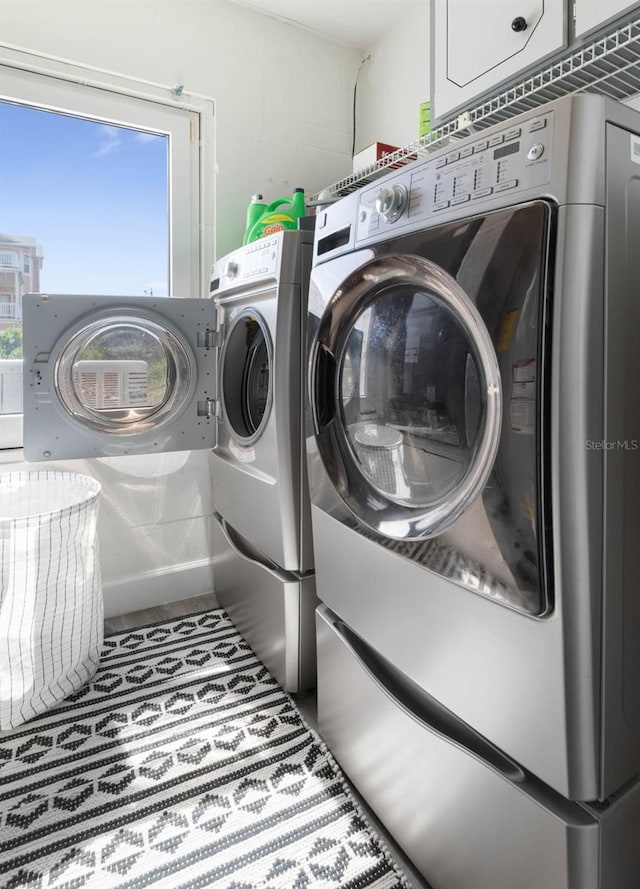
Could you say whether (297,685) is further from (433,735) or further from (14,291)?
(14,291)

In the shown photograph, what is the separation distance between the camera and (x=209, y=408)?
2.04 metres

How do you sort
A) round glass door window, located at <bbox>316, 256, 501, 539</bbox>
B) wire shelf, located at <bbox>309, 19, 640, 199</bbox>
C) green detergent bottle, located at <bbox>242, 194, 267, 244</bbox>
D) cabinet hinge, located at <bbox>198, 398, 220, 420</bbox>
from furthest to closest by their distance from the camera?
green detergent bottle, located at <bbox>242, 194, 267, 244</bbox> → cabinet hinge, located at <bbox>198, 398, 220, 420</bbox> → wire shelf, located at <bbox>309, 19, 640, 199</bbox> → round glass door window, located at <bbox>316, 256, 501, 539</bbox>

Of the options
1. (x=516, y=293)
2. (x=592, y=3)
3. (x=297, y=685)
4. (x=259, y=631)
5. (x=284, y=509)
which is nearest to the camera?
(x=516, y=293)

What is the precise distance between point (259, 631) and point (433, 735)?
3.14 ft

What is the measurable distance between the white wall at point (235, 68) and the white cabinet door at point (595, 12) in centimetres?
158

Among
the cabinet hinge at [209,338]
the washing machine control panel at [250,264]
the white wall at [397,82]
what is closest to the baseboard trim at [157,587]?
the cabinet hinge at [209,338]

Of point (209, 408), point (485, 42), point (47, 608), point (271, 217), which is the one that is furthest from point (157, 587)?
point (485, 42)

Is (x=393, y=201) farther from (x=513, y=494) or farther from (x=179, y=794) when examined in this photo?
(x=179, y=794)

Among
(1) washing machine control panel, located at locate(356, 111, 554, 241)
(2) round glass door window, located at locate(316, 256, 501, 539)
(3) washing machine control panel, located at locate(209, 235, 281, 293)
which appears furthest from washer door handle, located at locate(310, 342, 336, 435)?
(3) washing machine control panel, located at locate(209, 235, 281, 293)

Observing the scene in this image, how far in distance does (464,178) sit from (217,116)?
1919 millimetres

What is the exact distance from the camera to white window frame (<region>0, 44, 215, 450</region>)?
1.98m

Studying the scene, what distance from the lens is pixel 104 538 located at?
2.19 m

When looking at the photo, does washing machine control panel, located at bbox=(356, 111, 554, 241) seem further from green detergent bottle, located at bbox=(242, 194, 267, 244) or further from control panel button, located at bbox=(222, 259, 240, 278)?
green detergent bottle, located at bbox=(242, 194, 267, 244)

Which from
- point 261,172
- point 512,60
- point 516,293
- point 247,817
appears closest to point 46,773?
point 247,817
